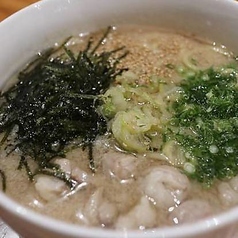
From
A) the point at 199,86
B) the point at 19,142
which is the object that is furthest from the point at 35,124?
the point at 199,86

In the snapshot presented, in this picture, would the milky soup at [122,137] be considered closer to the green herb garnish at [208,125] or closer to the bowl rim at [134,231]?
the green herb garnish at [208,125]

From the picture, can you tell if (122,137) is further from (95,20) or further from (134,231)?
(95,20)

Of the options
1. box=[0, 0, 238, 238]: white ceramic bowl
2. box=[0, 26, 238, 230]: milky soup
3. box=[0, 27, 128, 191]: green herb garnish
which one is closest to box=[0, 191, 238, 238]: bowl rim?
box=[0, 26, 238, 230]: milky soup

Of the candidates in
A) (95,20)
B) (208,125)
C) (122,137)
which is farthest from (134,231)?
(95,20)

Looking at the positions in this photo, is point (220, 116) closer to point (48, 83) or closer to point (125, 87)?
point (125, 87)

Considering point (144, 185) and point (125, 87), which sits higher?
point (125, 87)

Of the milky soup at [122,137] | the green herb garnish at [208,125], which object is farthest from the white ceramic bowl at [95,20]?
the green herb garnish at [208,125]
